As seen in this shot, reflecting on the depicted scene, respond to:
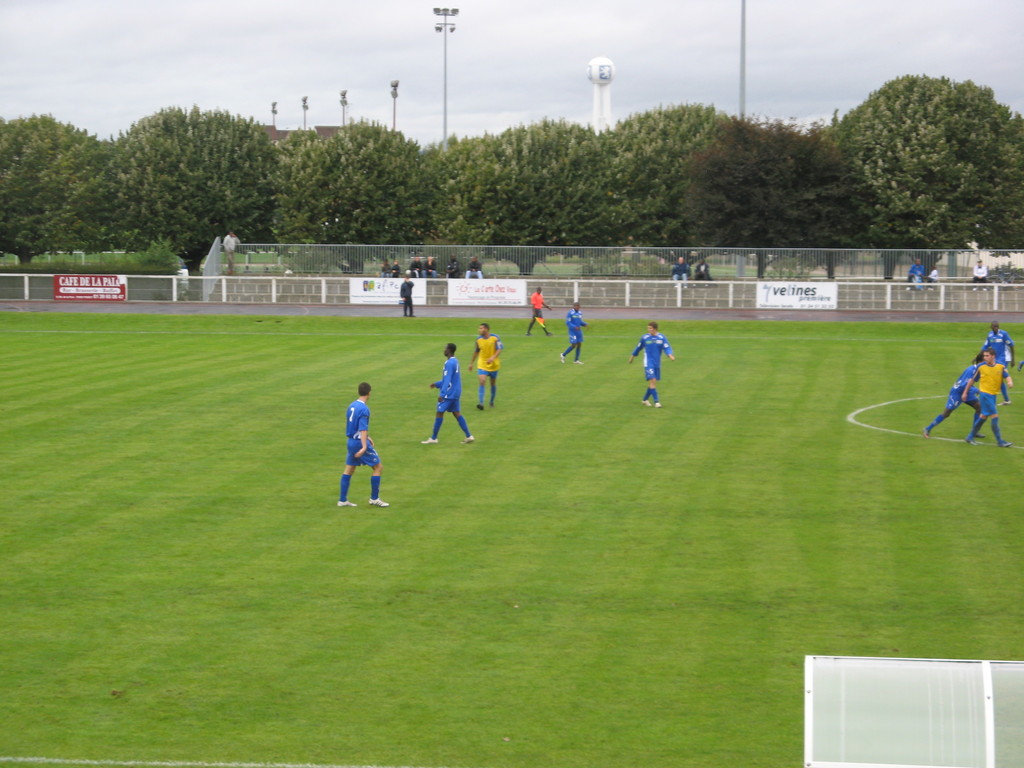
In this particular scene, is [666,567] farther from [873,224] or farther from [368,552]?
[873,224]

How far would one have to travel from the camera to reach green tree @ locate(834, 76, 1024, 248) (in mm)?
63781

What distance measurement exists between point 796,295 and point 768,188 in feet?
41.6

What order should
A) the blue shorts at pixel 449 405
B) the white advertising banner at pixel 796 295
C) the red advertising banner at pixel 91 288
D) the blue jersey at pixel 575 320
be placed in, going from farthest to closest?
the red advertising banner at pixel 91 288
the white advertising banner at pixel 796 295
the blue jersey at pixel 575 320
the blue shorts at pixel 449 405

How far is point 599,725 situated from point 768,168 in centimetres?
5607

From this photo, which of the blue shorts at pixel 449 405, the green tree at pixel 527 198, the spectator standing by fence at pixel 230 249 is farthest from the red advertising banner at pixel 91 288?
the blue shorts at pixel 449 405

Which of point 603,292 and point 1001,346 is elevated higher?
point 603,292

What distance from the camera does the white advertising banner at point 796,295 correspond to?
5081cm

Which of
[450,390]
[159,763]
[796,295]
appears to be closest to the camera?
[159,763]

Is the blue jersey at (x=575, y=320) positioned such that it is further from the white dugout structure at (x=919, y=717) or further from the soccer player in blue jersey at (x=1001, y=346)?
the white dugout structure at (x=919, y=717)

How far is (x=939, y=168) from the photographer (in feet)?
209

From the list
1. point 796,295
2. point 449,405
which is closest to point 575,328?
point 449,405

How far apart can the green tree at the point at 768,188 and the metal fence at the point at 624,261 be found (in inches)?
290

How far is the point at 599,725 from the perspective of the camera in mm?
9578

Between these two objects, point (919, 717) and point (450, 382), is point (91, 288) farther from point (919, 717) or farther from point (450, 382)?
point (919, 717)
